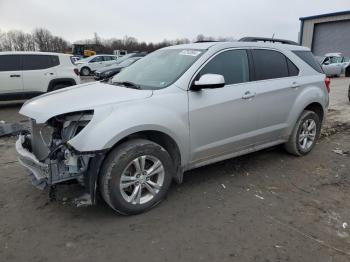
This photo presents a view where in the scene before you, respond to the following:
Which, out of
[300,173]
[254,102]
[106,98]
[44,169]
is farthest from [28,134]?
[300,173]

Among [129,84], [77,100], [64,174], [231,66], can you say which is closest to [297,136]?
[231,66]

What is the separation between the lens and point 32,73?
10508 mm

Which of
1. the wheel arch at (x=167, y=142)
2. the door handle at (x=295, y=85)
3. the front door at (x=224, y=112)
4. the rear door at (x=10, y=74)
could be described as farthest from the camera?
the rear door at (x=10, y=74)

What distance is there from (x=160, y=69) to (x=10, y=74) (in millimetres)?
7657

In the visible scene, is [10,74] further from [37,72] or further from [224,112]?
[224,112]

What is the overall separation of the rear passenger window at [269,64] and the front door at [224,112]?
202mm

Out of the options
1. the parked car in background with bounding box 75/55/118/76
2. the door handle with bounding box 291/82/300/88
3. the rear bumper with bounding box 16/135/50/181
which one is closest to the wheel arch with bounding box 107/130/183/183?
the rear bumper with bounding box 16/135/50/181

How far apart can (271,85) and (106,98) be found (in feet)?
7.64

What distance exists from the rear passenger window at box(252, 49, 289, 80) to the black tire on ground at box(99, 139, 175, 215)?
186 cm

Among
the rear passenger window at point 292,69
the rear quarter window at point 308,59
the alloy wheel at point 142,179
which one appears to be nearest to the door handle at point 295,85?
the rear passenger window at point 292,69

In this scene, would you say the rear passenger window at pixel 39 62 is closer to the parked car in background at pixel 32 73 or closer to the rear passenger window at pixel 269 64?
the parked car in background at pixel 32 73

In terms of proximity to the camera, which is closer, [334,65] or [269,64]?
[269,64]

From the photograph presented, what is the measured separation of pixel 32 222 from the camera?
3.50 meters

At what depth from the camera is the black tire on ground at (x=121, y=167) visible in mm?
3299
